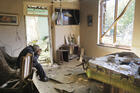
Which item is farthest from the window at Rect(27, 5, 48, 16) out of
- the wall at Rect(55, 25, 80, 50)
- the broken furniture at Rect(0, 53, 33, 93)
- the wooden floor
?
the broken furniture at Rect(0, 53, 33, 93)

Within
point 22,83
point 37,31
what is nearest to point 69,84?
point 22,83

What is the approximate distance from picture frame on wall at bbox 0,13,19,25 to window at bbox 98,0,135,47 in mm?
3223

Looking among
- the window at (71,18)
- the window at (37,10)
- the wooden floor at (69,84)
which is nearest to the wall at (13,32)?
the window at (37,10)

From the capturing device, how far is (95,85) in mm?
2891

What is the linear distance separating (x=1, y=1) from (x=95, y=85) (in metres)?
4.17

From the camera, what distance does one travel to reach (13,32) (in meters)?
4.33

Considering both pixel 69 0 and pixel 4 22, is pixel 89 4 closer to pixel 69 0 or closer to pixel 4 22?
pixel 69 0

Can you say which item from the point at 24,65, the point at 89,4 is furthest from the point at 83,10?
the point at 24,65

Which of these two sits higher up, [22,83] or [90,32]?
[90,32]

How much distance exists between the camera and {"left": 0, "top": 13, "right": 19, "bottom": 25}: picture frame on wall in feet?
13.5

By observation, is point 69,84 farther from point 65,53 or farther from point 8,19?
point 8,19

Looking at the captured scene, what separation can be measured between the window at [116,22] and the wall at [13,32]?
3061 mm

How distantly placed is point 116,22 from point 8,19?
3813 mm

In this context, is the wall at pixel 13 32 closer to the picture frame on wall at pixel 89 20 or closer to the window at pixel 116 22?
the picture frame on wall at pixel 89 20
